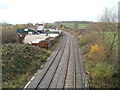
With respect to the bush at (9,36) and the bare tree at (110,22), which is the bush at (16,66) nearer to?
the bare tree at (110,22)

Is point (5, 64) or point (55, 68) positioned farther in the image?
point (55, 68)

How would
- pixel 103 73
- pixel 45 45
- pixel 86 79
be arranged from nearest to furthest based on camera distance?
1. pixel 103 73
2. pixel 86 79
3. pixel 45 45

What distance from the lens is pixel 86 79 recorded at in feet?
56.6

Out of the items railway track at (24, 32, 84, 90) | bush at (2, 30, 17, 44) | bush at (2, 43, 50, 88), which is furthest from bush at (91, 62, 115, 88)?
bush at (2, 30, 17, 44)

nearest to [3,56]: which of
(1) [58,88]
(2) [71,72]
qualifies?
(2) [71,72]

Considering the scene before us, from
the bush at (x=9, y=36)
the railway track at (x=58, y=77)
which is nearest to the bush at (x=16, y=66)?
the railway track at (x=58, y=77)

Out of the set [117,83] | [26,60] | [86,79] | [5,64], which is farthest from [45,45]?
[117,83]

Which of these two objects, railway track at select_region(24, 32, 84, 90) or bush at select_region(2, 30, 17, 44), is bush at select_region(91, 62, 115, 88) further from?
bush at select_region(2, 30, 17, 44)

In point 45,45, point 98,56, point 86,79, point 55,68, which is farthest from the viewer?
point 45,45

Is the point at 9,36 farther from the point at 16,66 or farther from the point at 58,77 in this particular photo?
the point at 58,77

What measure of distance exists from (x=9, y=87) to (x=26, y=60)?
775 cm

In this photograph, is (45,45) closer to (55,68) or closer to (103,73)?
(55,68)

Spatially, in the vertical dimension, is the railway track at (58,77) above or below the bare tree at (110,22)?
below

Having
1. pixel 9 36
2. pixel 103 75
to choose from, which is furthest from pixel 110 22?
pixel 9 36
